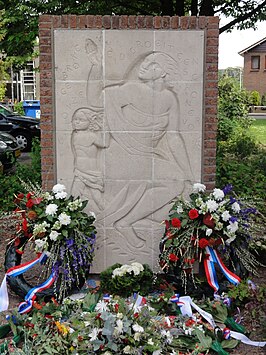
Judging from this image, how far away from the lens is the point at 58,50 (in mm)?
5648

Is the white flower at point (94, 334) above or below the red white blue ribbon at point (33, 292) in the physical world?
above

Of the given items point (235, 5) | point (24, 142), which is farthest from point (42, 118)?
point (24, 142)

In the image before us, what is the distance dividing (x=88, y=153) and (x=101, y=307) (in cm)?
174

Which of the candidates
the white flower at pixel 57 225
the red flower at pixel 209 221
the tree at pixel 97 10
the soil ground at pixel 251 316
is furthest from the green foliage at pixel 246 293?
the tree at pixel 97 10

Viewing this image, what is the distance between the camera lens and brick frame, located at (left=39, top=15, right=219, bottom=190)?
5609 millimetres

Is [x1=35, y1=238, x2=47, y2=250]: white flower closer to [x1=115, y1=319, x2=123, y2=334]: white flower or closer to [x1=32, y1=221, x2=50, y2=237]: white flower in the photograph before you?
[x1=32, y1=221, x2=50, y2=237]: white flower

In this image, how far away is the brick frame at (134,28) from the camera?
5.61m

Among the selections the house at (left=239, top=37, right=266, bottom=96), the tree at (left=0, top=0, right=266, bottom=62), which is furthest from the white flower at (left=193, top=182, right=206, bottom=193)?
the house at (left=239, top=37, right=266, bottom=96)

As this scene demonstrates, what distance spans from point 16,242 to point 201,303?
1.87 metres

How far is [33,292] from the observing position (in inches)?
212

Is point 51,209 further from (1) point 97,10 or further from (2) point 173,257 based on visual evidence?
(1) point 97,10

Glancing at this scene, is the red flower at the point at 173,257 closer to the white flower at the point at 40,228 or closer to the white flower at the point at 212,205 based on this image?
the white flower at the point at 212,205

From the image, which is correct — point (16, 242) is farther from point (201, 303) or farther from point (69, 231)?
point (201, 303)

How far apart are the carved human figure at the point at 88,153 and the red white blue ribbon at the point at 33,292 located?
0.87 meters
